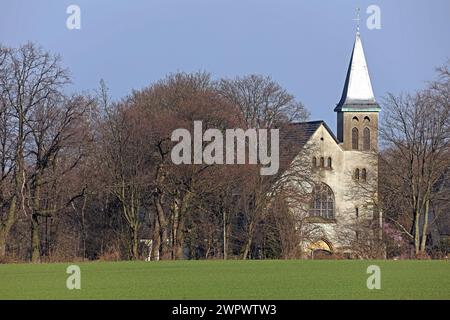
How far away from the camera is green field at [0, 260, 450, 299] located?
26.5 metres

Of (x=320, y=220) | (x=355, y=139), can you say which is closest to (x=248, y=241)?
(x=320, y=220)

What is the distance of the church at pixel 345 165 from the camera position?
252 feet

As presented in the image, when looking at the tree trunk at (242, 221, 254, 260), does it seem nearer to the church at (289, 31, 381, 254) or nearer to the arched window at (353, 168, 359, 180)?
the church at (289, 31, 381, 254)

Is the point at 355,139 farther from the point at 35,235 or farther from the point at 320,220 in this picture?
the point at 35,235

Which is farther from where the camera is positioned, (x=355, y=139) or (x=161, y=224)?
(x=355, y=139)

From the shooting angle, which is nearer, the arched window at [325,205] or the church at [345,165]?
the church at [345,165]

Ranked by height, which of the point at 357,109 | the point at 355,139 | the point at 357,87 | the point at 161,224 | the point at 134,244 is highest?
the point at 357,87

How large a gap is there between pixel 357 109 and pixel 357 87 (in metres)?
2.13

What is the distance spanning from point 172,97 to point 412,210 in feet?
56.8

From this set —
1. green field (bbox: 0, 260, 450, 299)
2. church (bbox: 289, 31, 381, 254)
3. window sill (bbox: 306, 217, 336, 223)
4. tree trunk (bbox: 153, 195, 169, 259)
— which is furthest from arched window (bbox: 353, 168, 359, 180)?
green field (bbox: 0, 260, 450, 299)

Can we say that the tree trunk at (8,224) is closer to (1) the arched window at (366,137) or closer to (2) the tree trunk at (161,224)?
(2) the tree trunk at (161,224)

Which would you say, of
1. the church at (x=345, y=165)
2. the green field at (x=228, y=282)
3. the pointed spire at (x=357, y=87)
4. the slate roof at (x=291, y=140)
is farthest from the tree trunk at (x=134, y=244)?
the pointed spire at (x=357, y=87)

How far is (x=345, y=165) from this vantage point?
3627 inches
